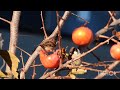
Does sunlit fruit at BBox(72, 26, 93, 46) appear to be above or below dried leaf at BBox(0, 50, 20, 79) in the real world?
above

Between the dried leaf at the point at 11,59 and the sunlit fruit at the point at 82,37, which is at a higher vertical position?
the sunlit fruit at the point at 82,37

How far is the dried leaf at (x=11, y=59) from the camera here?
774mm

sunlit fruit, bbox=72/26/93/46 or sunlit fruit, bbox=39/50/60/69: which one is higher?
sunlit fruit, bbox=72/26/93/46

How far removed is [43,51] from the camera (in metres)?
0.87

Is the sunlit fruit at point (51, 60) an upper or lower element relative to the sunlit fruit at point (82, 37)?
lower

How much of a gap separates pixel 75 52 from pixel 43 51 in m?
0.09

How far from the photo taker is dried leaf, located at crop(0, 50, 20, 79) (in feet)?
2.54

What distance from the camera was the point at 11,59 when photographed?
0.79m

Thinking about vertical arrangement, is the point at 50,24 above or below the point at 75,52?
above

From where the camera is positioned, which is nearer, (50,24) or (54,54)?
(54,54)
